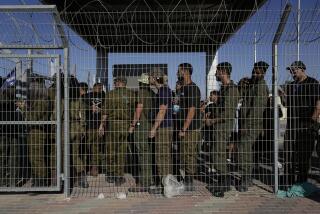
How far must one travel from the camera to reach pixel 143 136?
6988mm

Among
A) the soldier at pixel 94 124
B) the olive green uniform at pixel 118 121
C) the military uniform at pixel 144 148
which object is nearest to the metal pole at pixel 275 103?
the military uniform at pixel 144 148

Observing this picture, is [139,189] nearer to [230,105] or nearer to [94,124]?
[94,124]

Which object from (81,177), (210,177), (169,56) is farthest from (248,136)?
(81,177)

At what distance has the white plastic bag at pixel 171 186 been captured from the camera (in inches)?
261

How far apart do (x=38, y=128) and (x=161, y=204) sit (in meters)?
2.22

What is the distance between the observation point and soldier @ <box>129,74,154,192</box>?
6.87m

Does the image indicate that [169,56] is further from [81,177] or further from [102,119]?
[81,177]

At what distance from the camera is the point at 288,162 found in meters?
6.98

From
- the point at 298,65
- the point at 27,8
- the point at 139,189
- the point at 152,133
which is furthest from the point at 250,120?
the point at 27,8

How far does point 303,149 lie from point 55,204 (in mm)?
3850

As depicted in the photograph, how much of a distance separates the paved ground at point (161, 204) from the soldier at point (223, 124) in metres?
0.22

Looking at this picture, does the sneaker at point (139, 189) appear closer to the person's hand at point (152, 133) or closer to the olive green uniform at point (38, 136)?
the person's hand at point (152, 133)

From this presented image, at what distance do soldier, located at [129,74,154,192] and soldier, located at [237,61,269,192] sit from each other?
4.74 ft

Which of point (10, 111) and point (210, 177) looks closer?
point (10, 111)
